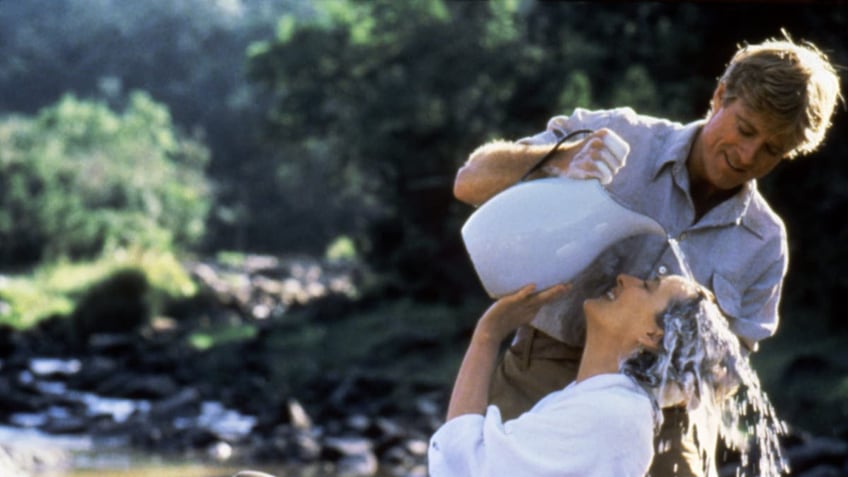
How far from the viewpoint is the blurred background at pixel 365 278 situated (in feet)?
42.8

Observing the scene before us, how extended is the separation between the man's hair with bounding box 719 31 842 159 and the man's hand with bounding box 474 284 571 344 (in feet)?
1.78

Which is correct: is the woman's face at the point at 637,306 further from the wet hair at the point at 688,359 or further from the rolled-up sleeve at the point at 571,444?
the rolled-up sleeve at the point at 571,444

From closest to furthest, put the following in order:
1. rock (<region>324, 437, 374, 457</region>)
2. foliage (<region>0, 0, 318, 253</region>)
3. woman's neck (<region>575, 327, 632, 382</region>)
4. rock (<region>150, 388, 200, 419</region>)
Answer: woman's neck (<region>575, 327, 632, 382</region>) < rock (<region>324, 437, 374, 457</region>) < rock (<region>150, 388, 200, 419</region>) < foliage (<region>0, 0, 318, 253</region>)

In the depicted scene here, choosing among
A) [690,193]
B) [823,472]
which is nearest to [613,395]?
[690,193]

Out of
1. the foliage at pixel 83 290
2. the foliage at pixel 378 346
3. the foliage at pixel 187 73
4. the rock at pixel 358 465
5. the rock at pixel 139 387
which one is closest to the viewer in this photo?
the rock at pixel 358 465

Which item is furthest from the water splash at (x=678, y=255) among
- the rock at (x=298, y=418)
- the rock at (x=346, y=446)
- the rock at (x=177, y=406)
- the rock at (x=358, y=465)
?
the rock at (x=177, y=406)

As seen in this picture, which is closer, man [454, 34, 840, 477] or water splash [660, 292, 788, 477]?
water splash [660, 292, 788, 477]

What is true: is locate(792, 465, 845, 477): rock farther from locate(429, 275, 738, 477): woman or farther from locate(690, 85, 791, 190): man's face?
locate(429, 275, 738, 477): woman

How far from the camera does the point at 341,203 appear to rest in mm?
58500

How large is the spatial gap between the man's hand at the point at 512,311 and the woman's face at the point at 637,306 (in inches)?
6.6

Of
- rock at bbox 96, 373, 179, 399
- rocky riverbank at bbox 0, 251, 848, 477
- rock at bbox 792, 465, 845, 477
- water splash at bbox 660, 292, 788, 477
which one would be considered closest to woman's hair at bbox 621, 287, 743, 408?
water splash at bbox 660, 292, 788, 477

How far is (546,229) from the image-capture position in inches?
120

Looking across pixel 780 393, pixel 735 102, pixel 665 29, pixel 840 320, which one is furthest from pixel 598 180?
pixel 665 29

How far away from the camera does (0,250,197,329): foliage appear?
1010 inches
